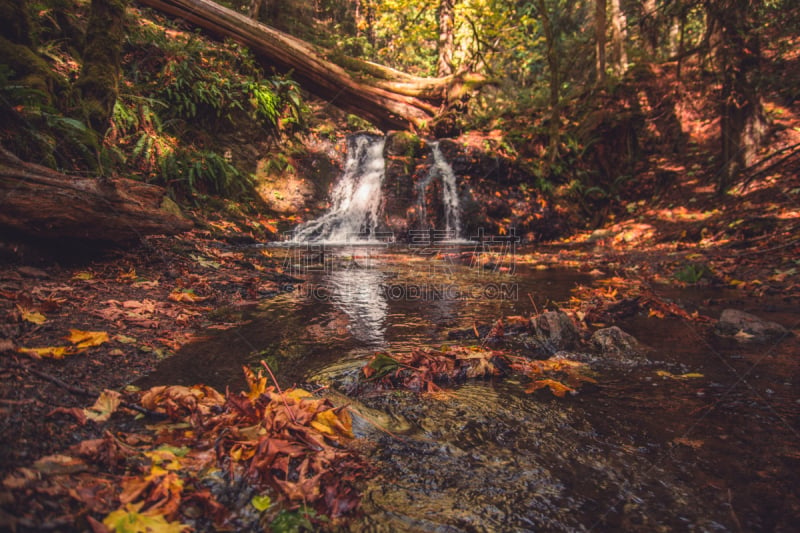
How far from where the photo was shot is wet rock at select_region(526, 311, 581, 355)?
9.30 feet

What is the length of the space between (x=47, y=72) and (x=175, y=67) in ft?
15.3

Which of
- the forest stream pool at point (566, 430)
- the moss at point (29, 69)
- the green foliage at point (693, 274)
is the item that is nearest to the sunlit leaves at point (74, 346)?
the forest stream pool at point (566, 430)

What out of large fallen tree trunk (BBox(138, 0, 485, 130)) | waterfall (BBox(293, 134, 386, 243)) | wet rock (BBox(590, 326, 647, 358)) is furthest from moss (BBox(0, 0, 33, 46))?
wet rock (BBox(590, 326, 647, 358))

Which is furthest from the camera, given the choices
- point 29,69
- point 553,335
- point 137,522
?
point 29,69

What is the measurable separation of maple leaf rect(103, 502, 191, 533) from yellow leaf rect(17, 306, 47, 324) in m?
1.72

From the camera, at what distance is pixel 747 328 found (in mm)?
3051

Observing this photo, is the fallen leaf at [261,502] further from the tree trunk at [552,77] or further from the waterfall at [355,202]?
the tree trunk at [552,77]

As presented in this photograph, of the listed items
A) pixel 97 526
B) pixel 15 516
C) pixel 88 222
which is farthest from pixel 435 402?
pixel 88 222

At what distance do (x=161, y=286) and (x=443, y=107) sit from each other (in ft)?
40.2

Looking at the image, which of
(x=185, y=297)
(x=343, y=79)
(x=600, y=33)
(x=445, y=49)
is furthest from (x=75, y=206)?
(x=445, y=49)

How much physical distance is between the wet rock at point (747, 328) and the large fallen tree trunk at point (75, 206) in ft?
16.3

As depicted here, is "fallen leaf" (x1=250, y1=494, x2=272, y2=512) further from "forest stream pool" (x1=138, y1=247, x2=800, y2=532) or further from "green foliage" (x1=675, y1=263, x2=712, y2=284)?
"green foliage" (x1=675, y1=263, x2=712, y2=284)

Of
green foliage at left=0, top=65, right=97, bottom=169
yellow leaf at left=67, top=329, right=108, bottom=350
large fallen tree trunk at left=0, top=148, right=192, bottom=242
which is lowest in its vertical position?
yellow leaf at left=67, top=329, right=108, bottom=350

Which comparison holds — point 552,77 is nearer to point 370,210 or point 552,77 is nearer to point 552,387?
point 370,210
